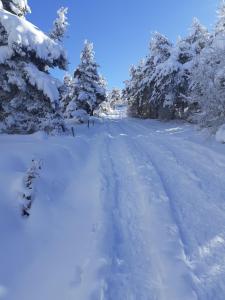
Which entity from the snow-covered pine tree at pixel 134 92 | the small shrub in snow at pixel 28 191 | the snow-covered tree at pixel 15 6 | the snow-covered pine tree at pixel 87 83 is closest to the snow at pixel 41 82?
the snow-covered tree at pixel 15 6

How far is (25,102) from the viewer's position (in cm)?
1544

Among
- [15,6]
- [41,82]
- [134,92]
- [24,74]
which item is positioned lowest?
[134,92]

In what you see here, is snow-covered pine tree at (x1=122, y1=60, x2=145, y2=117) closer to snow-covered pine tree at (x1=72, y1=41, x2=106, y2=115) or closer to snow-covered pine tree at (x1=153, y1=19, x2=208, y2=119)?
snow-covered pine tree at (x1=72, y1=41, x2=106, y2=115)

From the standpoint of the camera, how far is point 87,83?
38344mm

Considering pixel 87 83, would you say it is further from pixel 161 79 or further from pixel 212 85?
pixel 212 85

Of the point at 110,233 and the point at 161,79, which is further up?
the point at 161,79

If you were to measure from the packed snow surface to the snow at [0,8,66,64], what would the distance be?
Result: 5.57 meters

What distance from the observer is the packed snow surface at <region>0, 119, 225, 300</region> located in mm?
4684

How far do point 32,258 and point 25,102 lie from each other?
36.5 feet

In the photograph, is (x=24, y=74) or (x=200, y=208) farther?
(x=24, y=74)

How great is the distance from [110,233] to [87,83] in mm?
33577

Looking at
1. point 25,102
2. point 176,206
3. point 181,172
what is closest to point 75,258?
point 176,206

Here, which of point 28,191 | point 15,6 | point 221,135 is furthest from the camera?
point 15,6

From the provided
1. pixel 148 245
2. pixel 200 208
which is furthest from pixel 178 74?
pixel 148 245
